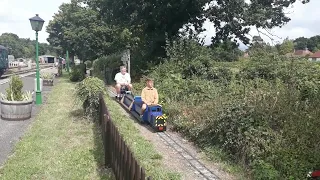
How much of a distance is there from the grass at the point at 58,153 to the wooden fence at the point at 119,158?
38 cm

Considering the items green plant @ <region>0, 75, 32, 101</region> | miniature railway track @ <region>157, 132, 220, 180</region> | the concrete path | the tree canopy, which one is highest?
the tree canopy

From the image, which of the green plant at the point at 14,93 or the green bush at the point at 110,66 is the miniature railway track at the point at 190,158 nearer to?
the green plant at the point at 14,93

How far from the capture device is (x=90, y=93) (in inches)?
376

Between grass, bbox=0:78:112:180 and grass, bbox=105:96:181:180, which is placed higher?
grass, bbox=105:96:181:180

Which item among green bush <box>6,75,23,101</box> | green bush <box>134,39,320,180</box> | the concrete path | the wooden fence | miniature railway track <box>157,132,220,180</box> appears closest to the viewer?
the wooden fence

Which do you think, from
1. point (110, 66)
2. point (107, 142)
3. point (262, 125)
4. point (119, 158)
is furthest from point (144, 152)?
point (110, 66)

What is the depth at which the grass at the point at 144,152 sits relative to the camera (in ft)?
17.0

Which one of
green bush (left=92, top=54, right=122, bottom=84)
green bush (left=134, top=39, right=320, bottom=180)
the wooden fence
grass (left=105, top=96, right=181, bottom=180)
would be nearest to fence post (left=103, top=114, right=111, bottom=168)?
the wooden fence

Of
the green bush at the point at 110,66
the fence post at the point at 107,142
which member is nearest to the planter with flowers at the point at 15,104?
the fence post at the point at 107,142

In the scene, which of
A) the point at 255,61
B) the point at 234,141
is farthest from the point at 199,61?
the point at 234,141

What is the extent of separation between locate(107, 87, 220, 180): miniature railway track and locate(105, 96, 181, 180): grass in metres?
0.44

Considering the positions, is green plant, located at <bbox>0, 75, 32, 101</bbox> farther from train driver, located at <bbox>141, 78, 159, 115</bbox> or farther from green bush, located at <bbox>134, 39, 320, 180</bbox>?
green bush, located at <bbox>134, 39, 320, 180</bbox>

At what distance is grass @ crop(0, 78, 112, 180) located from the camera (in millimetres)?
5656

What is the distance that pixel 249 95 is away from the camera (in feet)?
23.1
